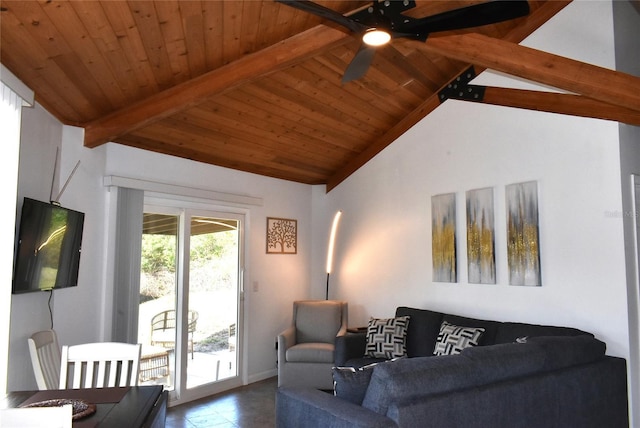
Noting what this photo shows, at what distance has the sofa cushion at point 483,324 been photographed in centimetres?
379

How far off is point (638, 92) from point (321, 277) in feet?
13.6

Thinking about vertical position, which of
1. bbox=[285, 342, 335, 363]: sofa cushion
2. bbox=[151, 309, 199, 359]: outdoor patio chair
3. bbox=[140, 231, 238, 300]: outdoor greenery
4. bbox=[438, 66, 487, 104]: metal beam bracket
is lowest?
bbox=[285, 342, 335, 363]: sofa cushion

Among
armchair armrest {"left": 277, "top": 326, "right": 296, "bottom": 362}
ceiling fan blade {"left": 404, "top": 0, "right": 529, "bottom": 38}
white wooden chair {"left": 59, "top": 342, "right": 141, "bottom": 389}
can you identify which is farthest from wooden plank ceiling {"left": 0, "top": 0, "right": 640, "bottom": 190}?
armchair armrest {"left": 277, "top": 326, "right": 296, "bottom": 362}

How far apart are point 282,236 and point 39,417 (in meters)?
4.53

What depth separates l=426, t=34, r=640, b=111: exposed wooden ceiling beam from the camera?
2924mm

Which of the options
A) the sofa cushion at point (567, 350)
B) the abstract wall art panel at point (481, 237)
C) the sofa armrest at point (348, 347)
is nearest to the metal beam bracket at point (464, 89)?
the abstract wall art panel at point (481, 237)

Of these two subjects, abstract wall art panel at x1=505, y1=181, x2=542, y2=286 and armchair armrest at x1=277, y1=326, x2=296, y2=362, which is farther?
armchair armrest at x1=277, y1=326, x2=296, y2=362

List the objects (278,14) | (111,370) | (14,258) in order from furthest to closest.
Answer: (278,14), (14,258), (111,370)

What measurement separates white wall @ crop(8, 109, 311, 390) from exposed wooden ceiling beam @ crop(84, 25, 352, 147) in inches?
11.9

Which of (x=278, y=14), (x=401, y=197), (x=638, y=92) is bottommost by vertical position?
(x=401, y=197)

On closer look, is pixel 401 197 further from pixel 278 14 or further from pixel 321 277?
pixel 278 14

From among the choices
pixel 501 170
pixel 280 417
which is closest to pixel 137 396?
pixel 280 417

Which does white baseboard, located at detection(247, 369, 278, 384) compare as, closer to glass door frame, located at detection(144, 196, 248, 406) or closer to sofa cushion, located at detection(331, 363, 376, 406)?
glass door frame, located at detection(144, 196, 248, 406)

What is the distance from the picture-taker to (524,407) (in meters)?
2.53
